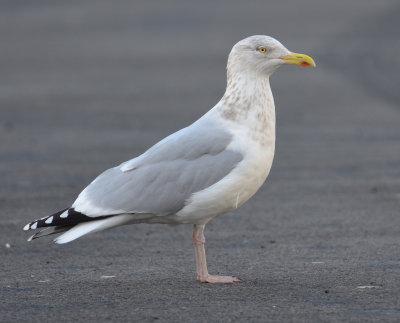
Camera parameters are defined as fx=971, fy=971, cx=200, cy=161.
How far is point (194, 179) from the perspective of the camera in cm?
679

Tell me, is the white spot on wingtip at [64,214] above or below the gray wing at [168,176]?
below

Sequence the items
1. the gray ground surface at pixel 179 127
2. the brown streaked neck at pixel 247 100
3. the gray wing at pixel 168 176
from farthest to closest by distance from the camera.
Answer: the brown streaked neck at pixel 247 100
the gray wing at pixel 168 176
the gray ground surface at pixel 179 127

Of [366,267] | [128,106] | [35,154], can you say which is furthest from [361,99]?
[366,267]

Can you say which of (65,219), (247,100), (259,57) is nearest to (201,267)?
(65,219)

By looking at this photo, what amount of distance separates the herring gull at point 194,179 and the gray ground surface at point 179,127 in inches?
17.5

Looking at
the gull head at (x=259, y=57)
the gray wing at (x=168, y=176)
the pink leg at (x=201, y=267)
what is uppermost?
the gull head at (x=259, y=57)

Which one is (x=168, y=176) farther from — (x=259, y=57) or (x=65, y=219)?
(x=259, y=57)

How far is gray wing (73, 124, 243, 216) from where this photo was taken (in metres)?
6.75

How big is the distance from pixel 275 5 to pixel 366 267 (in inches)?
912

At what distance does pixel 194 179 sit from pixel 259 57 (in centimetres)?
110

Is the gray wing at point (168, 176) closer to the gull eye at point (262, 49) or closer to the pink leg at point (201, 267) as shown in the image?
the pink leg at point (201, 267)

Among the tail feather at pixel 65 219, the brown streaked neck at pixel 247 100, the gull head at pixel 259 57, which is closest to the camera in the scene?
the tail feather at pixel 65 219

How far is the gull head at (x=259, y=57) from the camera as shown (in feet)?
23.6

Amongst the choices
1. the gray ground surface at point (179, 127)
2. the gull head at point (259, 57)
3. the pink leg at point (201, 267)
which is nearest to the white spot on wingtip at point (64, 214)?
the gray ground surface at point (179, 127)
